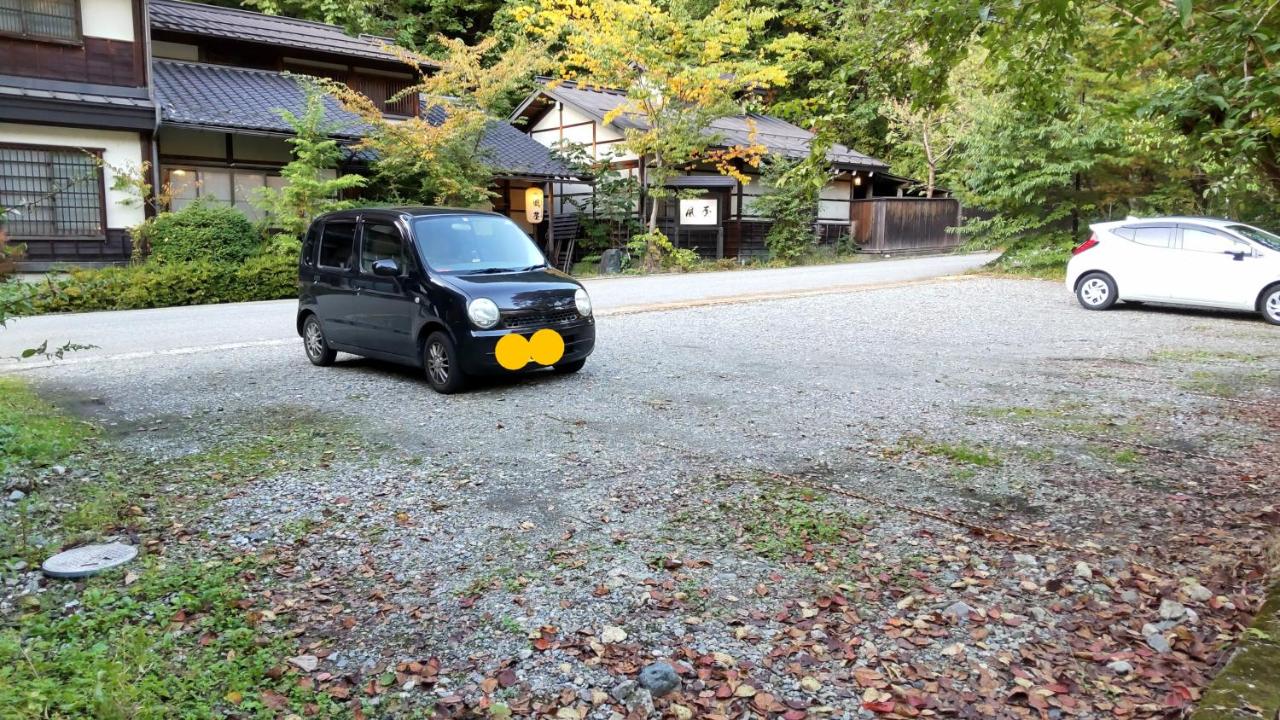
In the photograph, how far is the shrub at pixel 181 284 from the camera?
44.2ft

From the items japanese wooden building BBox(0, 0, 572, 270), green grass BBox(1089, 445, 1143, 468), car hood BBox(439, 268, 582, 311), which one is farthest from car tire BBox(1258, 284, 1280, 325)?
japanese wooden building BBox(0, 0, 572, 270)

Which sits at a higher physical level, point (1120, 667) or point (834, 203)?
point (834, 203)

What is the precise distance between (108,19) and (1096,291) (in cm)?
1818

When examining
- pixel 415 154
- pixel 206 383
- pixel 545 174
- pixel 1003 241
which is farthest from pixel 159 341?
pixel 1003 241

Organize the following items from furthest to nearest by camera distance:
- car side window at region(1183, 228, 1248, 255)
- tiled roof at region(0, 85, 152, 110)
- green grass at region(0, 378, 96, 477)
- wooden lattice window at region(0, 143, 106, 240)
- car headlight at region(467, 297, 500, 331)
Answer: wooden lattice window at region(0, 143, 106, 240) → tiled roof at region(0, 85, 152, 110) → car side window at region(1183, 228, 1248, 255) → car headlight at region(467, 297, 500, 331) → green grass at region(0, 378, 96, 477)

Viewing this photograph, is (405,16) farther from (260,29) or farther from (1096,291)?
(1096,291)

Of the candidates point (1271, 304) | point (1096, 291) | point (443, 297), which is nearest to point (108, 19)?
point (443, 297)

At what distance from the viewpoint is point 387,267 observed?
7.11 metres

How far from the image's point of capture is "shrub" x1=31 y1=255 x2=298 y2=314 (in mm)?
13477

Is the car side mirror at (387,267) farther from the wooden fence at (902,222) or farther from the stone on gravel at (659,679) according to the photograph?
the wooden fence at (902,222)

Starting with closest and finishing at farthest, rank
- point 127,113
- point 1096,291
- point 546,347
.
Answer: point 546,347 → point 1096,291 → point 127,113

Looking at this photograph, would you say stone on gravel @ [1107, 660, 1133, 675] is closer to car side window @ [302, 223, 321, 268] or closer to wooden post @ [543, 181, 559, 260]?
car side window @ [302, 223, 321, 268]

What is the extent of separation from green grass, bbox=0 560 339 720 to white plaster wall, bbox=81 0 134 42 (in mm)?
16335

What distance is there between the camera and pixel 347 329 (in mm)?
7773
